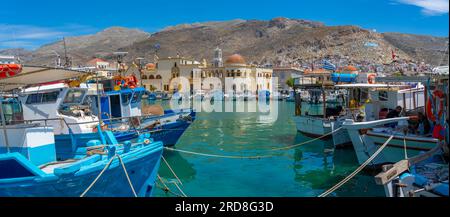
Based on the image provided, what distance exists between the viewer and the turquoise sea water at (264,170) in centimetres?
1255

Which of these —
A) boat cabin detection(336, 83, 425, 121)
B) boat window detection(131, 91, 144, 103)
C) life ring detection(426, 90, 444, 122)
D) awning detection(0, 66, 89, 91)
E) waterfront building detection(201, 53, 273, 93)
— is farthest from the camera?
waterfront building detection(201, 53, 273, 93)

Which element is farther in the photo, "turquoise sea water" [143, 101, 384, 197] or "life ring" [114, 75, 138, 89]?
"life ring" [114, 75, 138, 89]

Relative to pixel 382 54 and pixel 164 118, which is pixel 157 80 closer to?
pixel 164 118

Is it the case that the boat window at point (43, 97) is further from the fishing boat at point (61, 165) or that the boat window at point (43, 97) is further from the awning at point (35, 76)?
the awning at point (35, 76)

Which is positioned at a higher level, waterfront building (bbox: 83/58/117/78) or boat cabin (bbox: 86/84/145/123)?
waterfront building (bbox: 83/58/117/78)

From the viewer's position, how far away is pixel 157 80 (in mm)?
89000

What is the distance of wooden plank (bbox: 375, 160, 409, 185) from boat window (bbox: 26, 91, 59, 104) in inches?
418

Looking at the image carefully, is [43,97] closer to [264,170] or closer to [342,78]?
[264,170]

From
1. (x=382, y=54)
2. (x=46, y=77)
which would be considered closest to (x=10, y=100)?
(x=46, y=77)

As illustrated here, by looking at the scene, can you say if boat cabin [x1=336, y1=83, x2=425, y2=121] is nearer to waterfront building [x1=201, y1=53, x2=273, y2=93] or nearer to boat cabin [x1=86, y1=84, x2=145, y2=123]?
boat cabin [x1=86, y1=84, x2=145, y2=123]

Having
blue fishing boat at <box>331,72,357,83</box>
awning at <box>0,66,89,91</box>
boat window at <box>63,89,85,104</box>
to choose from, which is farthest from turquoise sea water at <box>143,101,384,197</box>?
awning at <box>0,66,89,91</box>

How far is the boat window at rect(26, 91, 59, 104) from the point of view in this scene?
13250 mm

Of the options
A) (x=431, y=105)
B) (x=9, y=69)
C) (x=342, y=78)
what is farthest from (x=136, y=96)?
(x=431, y=105)

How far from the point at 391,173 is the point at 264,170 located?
8.41 m
